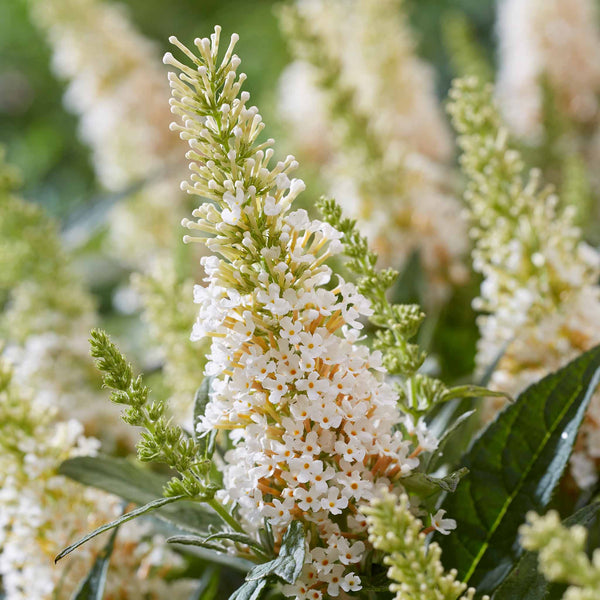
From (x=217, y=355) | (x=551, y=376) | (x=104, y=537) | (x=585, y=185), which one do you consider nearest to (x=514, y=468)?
(x=551, y=376)

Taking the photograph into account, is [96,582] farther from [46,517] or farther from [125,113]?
[125,113]

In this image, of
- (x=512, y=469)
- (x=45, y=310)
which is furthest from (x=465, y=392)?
(x=45, y=310)

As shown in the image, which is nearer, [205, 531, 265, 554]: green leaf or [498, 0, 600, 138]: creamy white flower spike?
[205, 531, 265, 554]: green leaf

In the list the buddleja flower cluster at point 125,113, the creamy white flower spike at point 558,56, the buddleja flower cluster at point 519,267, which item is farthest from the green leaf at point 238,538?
the creamy white flower spike at point 558,56

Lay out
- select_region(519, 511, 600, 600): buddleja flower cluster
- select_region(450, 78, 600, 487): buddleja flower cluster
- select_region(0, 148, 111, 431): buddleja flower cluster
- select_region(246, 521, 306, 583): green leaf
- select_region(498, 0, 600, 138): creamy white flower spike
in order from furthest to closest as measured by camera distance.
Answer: select_region(498, 0, 600, 138): creamy white flower spike, select_region(0, 148, 111, 431): buddleja flower cluster, select_region(450, 78, 600, 487): buddleja flower cluster, select_region(246, 521, 306, 583): green leaf, select_region(519, 511, 600, 600): buddleja flower cluster

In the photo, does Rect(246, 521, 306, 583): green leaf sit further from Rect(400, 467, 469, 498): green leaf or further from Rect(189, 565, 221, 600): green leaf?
Rect(189, 565, 221, 600): green leaf

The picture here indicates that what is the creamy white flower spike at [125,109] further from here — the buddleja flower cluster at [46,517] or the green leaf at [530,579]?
the green leaf at [530,579]

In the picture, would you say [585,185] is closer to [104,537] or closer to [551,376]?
[551,376]

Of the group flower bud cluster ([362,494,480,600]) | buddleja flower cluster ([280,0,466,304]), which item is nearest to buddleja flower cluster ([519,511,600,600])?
flower bud cluster ([362,494,480,600])
